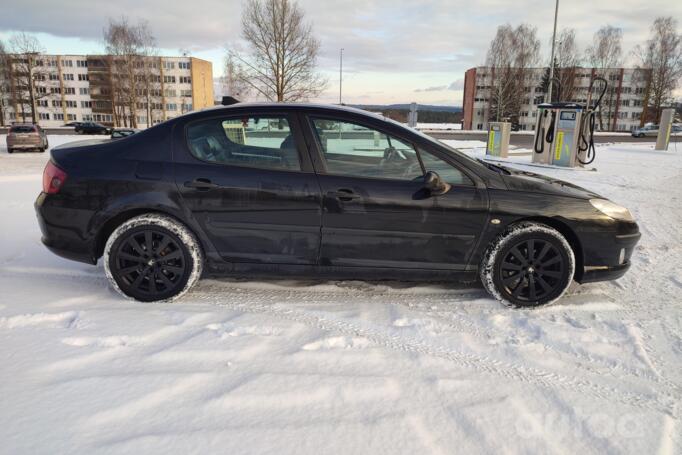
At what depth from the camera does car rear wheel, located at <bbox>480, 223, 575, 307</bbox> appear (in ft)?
10.9

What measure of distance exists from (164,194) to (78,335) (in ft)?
3.62

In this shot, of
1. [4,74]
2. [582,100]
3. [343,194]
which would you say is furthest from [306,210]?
[582,100]

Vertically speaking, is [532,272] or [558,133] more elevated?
[558,133]

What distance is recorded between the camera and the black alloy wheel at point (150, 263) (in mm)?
3295

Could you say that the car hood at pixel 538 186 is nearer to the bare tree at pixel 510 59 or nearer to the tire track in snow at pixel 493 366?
the tire track in snow at pixel 493 366

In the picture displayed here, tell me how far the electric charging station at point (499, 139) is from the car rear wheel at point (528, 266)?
1410 centimetres

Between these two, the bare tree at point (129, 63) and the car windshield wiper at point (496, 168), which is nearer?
the car windshield wiper at point (496, 168)

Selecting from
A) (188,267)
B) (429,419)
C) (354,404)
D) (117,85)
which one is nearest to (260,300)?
(188,267)

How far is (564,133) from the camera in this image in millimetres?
13188

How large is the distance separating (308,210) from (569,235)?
80.9 inches

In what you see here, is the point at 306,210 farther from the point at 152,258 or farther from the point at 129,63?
the point at 129,63

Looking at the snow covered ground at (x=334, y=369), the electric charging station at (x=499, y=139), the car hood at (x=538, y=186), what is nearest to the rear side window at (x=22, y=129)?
the electric charging station at (x=499, y=139)

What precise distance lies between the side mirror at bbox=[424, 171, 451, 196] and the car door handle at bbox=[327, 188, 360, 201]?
514mm

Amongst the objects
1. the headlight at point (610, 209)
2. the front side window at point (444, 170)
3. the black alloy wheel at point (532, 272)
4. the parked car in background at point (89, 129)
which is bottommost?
the black alloy wheel at point (532, 272)
